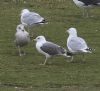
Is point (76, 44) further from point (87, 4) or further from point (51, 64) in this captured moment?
point (87, 4)

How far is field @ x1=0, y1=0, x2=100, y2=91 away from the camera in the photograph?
1555 cm

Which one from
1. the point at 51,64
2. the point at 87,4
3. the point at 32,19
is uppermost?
the point at 51,64

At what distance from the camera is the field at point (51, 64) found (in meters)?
15.6

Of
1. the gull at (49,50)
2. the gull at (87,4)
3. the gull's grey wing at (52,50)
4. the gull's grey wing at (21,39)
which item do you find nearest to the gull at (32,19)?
the gull's grey wing at (21,39)

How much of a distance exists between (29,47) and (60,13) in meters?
9.33

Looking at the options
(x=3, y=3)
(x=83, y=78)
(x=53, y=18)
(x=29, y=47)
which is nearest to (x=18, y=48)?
(x=29, y=47)

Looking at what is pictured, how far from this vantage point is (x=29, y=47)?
2125cm

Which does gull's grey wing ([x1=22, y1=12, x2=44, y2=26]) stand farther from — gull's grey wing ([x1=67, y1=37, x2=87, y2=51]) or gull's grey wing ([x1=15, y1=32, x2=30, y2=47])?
gull's grey wing ([x1=67, y1=37, x2=87, y2=51])

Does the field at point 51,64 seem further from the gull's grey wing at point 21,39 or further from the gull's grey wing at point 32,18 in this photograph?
the gull's grey wing at point 32,18

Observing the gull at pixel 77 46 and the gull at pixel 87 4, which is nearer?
the gull at pixel 77 46

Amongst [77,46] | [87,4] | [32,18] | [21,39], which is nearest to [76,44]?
[77,46]

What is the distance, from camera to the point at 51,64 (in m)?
18.2

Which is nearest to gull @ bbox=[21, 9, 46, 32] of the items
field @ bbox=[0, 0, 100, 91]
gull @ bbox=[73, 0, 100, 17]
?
field @ bbox=[0, 0, 100, 91]

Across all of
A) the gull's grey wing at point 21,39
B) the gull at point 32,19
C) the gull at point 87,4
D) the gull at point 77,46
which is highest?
the gull at point 77,46
